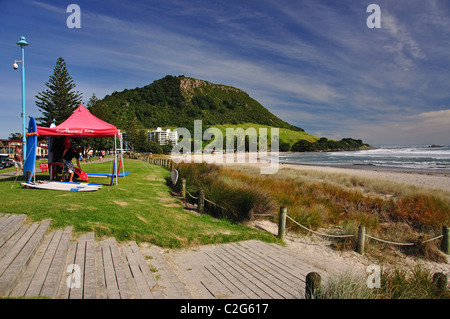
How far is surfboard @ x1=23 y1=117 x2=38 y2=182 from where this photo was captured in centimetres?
963

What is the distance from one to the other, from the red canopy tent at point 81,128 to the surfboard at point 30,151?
0.56 m

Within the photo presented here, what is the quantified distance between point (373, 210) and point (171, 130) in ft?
411

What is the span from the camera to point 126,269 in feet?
14.1

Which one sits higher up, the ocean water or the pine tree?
the pine tree

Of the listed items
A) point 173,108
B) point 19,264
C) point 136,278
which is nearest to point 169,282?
point 136,278

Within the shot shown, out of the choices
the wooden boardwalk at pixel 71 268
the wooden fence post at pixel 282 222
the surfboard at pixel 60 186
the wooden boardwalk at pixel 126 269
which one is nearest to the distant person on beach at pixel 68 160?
the surfboard at pixel 60 186

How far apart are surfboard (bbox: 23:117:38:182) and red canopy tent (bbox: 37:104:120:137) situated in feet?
1.82

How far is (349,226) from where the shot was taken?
26.1 ft

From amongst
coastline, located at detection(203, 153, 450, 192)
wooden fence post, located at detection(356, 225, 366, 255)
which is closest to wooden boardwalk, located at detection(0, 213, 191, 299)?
wooden fence post, located at detection(356, 225, 366, 255)

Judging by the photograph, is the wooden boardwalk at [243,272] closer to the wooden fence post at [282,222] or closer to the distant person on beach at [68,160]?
the wooden fence post at [282,222]

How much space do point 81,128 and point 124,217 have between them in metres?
6.33

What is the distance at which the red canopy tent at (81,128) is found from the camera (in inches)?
425

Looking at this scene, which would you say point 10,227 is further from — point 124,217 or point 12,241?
point 124,217

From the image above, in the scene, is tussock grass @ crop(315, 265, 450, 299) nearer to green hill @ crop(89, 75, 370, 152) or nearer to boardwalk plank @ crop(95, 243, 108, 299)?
boardwalk plank @ crop(95, 243, 108, 299)
